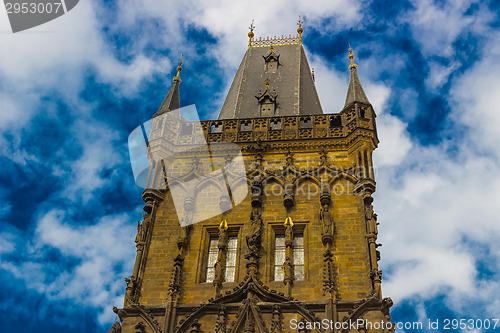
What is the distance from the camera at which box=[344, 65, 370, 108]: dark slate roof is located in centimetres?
2555

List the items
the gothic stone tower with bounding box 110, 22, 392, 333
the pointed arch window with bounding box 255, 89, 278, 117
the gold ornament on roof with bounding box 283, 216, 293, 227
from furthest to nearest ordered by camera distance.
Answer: the pointed arch window with bounding box 255, 89, 278, 117 → the gold ornament on roof with bounding box 283, 216, 293, 227 → the gothic stone tower with bounding box 110, 22, 392, 333

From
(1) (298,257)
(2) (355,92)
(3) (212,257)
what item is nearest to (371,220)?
(1) (298,257)

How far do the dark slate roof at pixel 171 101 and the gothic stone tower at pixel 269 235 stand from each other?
0.07 m

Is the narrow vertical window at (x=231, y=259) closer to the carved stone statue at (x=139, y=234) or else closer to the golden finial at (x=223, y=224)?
the golden finial at (x=223, y=224)

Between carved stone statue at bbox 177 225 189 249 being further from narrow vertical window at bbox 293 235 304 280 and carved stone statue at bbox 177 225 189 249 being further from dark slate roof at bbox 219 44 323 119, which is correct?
dark slate roof at bbox 219 44 323 119

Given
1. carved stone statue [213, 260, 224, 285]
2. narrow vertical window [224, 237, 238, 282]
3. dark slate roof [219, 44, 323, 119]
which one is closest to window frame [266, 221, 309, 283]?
narrow vertical window [224, 237, 238, 282]

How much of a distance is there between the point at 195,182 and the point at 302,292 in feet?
19.9

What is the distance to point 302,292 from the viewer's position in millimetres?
19609

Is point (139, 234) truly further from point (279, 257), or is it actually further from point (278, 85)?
point (278, 85)

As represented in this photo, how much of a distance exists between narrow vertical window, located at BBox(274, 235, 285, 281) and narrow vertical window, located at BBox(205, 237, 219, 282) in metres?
1.92

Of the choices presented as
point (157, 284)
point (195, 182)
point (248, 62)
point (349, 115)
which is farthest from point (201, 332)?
point (248, 62)

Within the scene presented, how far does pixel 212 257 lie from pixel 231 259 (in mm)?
631

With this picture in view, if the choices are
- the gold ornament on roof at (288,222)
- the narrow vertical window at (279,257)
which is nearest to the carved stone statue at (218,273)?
the narrow vertical window at (279,257)

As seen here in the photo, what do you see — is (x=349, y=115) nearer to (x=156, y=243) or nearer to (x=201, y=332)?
(x=156, y=243)
